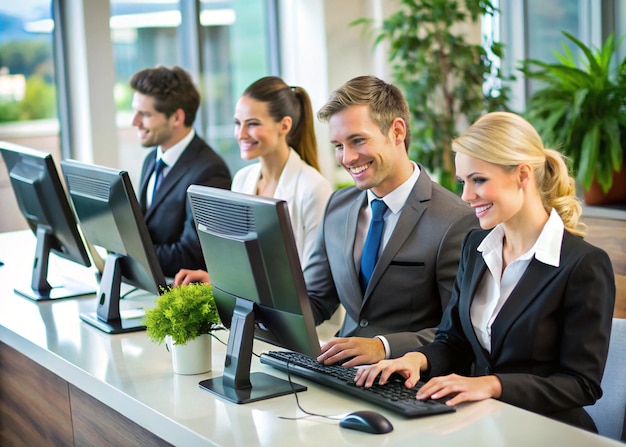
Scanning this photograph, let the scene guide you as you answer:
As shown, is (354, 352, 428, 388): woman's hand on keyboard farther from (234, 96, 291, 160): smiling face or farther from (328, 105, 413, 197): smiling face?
(234, 96, 291, 160): smiling face

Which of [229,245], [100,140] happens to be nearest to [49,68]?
[100,140]

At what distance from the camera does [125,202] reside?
2.48 meters

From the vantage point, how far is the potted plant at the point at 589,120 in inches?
187

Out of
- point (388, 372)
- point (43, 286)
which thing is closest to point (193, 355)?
point (388, 372)

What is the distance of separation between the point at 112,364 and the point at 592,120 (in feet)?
11.6

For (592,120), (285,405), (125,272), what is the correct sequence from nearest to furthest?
(285,405), (125,272), (592,120)

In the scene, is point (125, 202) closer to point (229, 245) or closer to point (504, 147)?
point (229, 245)

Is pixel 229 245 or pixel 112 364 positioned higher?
pixel 229 245

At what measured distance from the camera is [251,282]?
1.93m

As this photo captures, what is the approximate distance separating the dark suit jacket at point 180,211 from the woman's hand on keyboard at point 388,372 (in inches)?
62.0

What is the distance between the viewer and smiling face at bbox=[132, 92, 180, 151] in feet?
12.1

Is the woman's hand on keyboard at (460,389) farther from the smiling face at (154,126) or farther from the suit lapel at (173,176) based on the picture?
the smiling face at (154,126)

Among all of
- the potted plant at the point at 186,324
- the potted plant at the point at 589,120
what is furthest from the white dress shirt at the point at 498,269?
the potted plant at the point at 589,120

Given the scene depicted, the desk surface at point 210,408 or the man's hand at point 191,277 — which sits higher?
the man's hand at point 191,277
